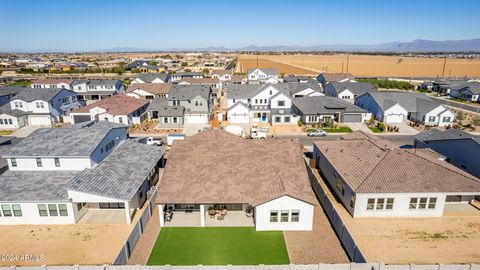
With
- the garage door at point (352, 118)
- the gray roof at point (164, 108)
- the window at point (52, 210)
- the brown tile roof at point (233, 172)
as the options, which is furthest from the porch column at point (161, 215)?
the garage door at point (352, 118)

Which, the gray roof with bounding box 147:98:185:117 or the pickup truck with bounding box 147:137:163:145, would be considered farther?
the gray roof with bounding box 147:98:185:117

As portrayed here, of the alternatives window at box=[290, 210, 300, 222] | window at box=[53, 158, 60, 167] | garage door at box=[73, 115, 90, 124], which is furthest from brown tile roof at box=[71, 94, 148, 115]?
window at box=[290, 210, 300, 222]

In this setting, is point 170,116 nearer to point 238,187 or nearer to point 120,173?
point 120,173

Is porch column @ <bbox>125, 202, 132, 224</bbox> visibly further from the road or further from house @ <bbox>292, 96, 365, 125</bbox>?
house @ <bbox>292, 96, 365, 125</bbox>

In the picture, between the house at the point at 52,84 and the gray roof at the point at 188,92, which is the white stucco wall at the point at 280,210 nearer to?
the gray roof at the point at 188,92

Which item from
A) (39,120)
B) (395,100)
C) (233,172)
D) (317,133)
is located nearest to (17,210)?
(233,172)

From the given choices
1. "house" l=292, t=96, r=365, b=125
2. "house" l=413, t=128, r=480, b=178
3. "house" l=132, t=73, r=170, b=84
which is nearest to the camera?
"house" l=413, t=128, r=480, b=178
